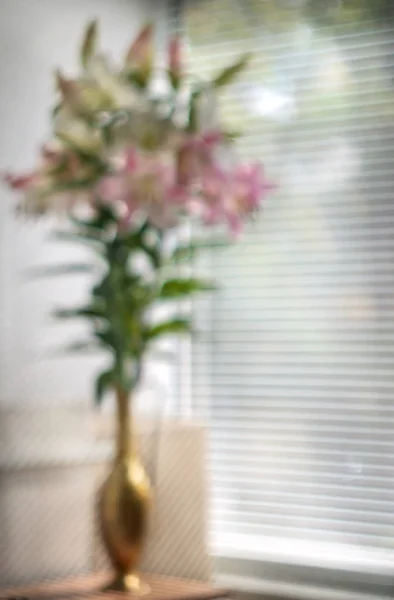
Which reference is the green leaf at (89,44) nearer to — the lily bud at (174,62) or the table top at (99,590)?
the lily bud at (174,62)

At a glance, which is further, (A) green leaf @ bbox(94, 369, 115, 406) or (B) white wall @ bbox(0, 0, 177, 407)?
(B) white wall @ bbox(0, 0, 177, 407)

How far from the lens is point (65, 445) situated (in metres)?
1.86

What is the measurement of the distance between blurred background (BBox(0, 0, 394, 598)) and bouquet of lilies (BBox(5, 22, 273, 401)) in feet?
0.75

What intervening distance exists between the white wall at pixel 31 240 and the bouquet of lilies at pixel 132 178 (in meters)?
0.18

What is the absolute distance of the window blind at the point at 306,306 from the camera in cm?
194

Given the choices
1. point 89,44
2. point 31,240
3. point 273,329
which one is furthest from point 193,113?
point 273,329

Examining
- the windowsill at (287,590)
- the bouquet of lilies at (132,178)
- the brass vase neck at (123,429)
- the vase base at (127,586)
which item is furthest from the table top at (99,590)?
the bouquet of lilies at (132,178)

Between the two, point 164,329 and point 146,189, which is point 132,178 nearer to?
point 146,189

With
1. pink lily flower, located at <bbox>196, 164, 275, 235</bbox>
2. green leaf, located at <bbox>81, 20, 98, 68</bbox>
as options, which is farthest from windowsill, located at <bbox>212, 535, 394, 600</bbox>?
green leaf, located at <bbox>81, 20, 98, 68</bbox>

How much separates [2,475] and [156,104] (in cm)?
71

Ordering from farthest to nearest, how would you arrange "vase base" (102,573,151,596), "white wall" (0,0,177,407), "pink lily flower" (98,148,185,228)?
"white wall" (0,0,177,407)
"vase base" (102,573,151,596)
"pink lily flower" (98,148,185,228)

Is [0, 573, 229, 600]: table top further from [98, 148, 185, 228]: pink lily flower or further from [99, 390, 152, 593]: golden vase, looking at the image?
[98, 148, 185, 228]: pink lily flower

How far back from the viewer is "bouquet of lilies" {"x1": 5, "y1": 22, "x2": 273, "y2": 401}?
5.31 feet

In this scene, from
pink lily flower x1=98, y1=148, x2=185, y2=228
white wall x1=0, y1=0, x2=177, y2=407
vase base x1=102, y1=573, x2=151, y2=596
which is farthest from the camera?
white wall x1=0, y1=0, x2=177, y2=407
